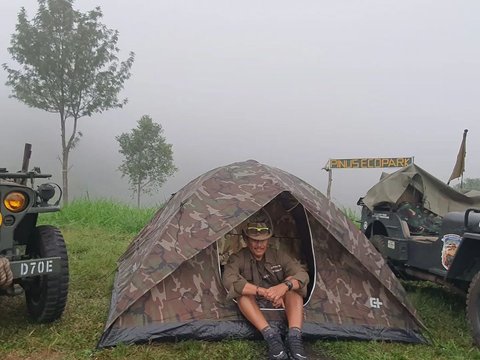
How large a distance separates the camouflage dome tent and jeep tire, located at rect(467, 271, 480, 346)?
460 millimetres

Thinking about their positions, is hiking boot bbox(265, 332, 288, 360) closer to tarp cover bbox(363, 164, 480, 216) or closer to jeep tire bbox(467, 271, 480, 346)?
jeep tire bbox(467, 271, 480, 346)

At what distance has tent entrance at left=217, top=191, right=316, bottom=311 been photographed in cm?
520

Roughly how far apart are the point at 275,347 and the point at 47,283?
193 centimetres

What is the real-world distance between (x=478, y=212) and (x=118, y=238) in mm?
7117

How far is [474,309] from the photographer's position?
13.0ft

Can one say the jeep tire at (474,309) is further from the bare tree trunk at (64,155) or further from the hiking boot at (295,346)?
the bare tree trunk at (64,155)

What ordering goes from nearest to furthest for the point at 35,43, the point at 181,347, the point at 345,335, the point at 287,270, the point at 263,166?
1. the point at 181,347
2. the point at 345,335
3. the point at 287,270
4. the point at 263,166
5. the point at 35,43

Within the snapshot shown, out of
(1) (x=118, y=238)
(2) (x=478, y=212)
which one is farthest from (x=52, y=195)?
(1) (x=118, y=238)

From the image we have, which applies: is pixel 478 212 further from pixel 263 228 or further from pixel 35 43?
pixel 35 43

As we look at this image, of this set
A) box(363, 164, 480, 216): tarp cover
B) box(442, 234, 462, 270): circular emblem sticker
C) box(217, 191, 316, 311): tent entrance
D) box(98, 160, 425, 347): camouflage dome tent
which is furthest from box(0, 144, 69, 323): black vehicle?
box(363, 164, 480, 216): tarp cover

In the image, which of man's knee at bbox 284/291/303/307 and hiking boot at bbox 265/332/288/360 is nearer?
hiking boot at bbox 265/332/288/360

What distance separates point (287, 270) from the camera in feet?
14.2

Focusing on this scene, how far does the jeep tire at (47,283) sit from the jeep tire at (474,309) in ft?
11.4

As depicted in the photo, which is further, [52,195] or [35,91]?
[35,91]
